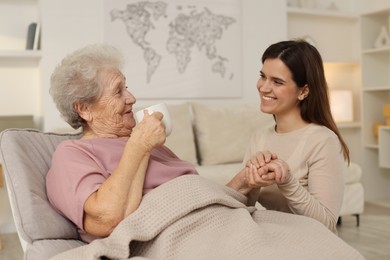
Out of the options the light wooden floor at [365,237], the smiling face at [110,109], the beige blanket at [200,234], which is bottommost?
the light wooden floor at [365,237]

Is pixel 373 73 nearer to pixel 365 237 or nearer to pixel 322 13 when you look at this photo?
pixel 322 13

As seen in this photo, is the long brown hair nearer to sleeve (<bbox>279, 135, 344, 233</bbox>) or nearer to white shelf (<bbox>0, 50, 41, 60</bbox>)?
sleeve (<bbox>279, 135, 344, 233</bbox>)

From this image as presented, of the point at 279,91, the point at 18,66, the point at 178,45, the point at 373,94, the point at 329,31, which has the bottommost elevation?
the point at 279,91

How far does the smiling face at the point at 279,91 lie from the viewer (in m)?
1.72

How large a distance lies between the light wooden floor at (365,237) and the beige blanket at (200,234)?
6.56ft

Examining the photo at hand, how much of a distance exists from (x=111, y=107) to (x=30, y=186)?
13.3 inches

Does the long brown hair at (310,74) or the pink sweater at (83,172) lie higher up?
the long brown hair at (310,74)

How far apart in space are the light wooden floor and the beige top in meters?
1.64

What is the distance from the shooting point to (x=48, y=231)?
141 centimetres

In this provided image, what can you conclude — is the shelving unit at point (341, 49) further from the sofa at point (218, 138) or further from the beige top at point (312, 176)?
the beige top at point (312, 176)

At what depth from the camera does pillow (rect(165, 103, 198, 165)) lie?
381 centimetres

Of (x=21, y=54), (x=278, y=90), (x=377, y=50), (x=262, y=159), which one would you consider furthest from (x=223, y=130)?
(x=262, y=159)

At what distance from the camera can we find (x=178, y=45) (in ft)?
14.5

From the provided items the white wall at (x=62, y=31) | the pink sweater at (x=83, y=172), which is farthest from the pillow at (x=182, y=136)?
the pink sweater at (x=83, y=172)
